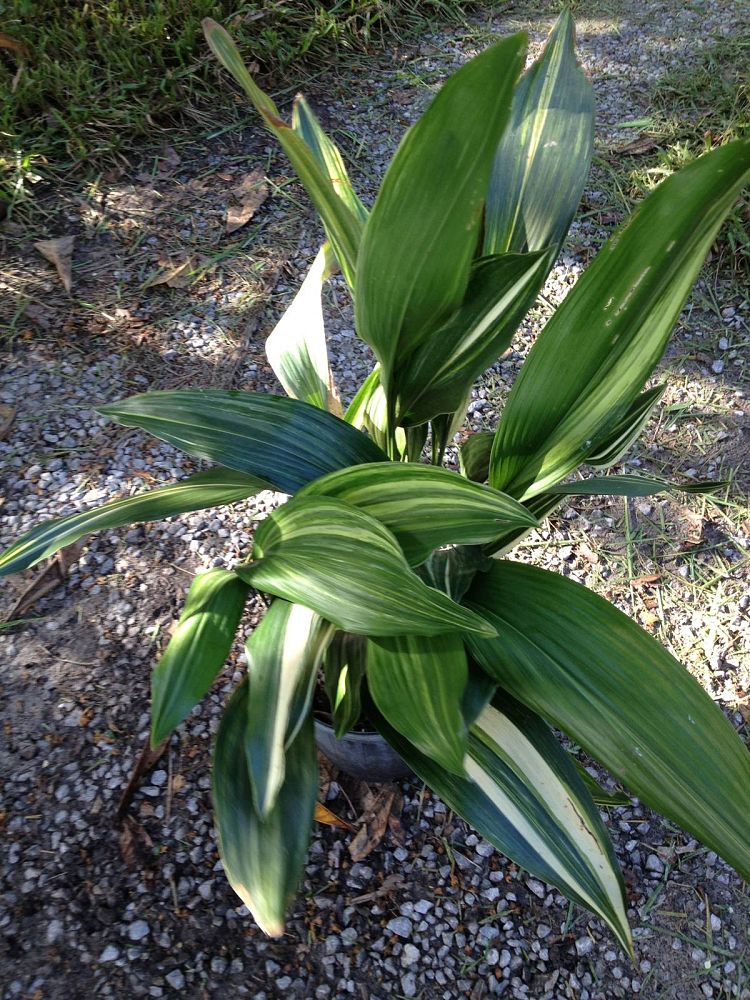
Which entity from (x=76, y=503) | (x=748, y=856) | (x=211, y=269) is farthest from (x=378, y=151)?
(x=748, y=856)

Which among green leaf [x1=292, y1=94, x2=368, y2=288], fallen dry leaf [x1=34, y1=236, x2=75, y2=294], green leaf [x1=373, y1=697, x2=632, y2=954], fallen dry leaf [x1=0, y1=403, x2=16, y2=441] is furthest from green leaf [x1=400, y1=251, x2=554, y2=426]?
fallen dry leaf [x1=34, y1=236, x2=75, y2=294]

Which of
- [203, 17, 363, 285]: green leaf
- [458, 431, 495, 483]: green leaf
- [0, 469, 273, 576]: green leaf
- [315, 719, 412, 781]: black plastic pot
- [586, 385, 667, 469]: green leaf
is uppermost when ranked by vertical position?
[203, 17, 363, 285]: green leaf

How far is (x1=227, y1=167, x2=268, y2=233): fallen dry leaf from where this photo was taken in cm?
228

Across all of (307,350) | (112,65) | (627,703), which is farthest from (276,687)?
(112,65)

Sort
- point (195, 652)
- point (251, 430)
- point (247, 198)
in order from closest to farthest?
1. point (195, 652)
2. point (251, 430)
3. point (247, 198)

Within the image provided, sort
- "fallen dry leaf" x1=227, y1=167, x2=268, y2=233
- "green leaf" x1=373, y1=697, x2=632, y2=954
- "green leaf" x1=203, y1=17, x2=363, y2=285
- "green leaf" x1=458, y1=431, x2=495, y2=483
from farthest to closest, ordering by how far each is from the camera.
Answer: "fallen dry leaf" x1=227, y1=167, x2=268, y2=233 → "green leaf" x1=458, y1=431, x2=495, y2=483 → "green leaf" x1=373, y1=697, x2=632, y2=954 → "green leaf" x1=203, y1=17, x2=363, y2=285

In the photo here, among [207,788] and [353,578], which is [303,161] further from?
[207,788]

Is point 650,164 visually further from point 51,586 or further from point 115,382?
point 51,586

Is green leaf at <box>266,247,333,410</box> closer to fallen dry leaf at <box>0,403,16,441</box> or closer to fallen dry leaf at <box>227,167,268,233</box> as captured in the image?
fallen dry leaf at <box>0,403,16,441</box>

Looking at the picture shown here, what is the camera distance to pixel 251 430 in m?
1.00

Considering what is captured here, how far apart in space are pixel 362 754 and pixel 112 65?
225 centimetres

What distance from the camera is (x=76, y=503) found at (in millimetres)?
1773

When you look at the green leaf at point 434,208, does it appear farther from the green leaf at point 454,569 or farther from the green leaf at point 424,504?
the green leaf at point 454,569

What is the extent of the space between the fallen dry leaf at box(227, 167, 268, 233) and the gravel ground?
24 centimetres
